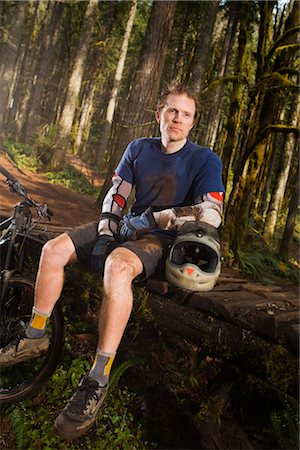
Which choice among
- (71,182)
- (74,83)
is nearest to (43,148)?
(71,182)

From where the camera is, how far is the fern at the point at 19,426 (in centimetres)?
272

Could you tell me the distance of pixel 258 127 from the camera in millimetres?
7062

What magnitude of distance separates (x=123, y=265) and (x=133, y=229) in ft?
2.06

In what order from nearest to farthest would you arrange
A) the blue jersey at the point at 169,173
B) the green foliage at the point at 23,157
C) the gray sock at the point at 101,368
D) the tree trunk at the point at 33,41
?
1. the gray sock at the point at 101,368
2. the blue jersey at the point at 169,173
3. the green foliage at the point at 23,157
4. the tree trunk at the point at 33,41

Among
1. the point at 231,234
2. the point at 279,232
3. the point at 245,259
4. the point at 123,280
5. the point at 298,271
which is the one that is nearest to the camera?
the point at 123,280

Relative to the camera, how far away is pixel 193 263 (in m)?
2.84

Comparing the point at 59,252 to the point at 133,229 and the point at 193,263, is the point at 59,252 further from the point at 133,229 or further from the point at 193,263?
→ the point at 193,263

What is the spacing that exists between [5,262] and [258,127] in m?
5.72

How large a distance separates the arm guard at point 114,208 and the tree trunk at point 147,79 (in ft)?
12.9

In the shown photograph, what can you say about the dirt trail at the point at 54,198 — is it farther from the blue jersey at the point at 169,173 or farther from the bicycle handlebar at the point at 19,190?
the blue jersey at the point at 169,173

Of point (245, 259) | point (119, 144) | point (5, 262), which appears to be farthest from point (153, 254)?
point (245, 259)

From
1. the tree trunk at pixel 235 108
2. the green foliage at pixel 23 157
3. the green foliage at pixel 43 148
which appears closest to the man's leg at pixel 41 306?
the tree trunk at pixel 235 108

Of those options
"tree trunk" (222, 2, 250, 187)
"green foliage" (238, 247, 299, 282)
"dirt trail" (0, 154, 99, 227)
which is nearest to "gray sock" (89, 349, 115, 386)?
"dirt trail" (0, 154, 99, 227)

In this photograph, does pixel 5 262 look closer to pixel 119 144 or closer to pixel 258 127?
pixel 119 144
